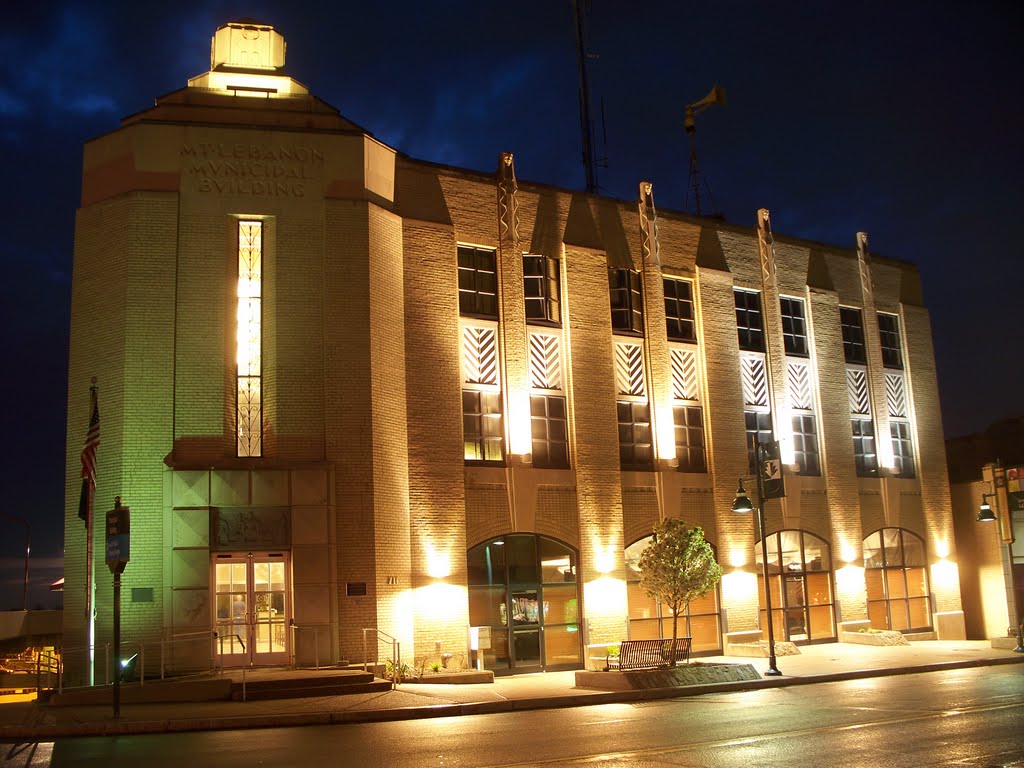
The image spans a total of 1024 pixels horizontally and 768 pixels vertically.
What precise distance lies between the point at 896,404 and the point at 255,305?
24698mm

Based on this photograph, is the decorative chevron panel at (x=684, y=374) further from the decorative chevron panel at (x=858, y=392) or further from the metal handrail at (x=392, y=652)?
the metal handrail at (x=392, y=652)

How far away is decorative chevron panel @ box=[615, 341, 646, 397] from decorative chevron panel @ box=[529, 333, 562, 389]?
86.0 inches

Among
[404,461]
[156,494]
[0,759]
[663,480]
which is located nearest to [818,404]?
[663,480]

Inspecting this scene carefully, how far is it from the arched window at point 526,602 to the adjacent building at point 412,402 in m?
0.06

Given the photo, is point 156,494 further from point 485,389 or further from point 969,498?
point 969,498

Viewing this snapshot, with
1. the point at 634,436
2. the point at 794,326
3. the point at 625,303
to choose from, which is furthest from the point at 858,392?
the point at 625,303

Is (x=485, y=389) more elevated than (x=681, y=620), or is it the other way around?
(x=485, y=389)

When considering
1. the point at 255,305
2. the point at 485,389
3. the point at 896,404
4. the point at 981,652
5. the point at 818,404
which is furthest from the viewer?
the point at 896,404

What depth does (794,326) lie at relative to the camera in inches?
1467

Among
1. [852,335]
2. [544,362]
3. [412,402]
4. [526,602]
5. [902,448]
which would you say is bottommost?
[526,602]

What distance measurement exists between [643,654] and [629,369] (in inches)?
402

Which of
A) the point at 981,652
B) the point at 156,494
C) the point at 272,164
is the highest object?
the point at 272,164

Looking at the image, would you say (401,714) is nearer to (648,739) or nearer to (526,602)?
(648,739)

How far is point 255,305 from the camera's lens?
26297 millimetres
